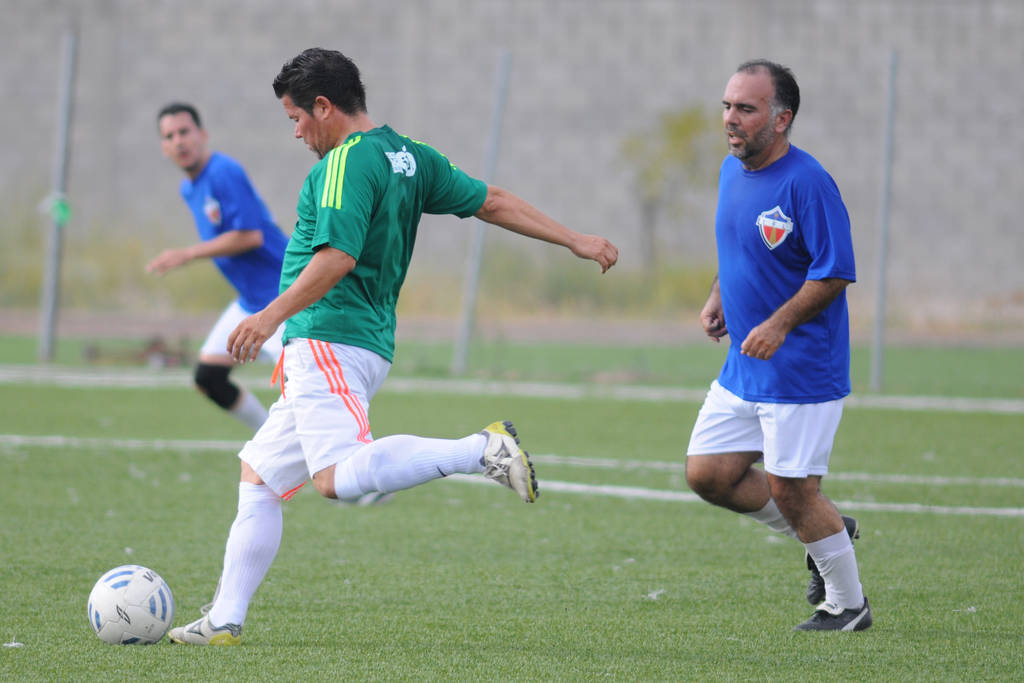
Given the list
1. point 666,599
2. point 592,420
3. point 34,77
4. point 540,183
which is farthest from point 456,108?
point 666,599

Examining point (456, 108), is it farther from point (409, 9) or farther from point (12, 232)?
point (12, 232)

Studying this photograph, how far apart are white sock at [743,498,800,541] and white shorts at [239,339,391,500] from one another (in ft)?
5.68

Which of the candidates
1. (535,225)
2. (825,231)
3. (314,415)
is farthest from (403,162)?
(825,231)

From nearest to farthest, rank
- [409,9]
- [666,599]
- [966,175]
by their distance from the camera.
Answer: [666,599], [966,175], [409,9]

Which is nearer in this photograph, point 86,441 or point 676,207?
point 86,441

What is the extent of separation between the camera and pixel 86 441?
9695mm

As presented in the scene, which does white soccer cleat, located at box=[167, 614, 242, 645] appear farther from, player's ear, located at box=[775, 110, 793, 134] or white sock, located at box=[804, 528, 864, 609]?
player's ear, located at box=[775, 110, 793, 134]

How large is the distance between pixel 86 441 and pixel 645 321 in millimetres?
12409

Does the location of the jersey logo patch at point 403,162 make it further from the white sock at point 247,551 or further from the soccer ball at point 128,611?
the soccer ball at point 128,611

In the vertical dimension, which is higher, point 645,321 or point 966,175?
point 966,175

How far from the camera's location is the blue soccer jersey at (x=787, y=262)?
4.70m

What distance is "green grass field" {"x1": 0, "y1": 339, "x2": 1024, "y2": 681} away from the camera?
430 cm

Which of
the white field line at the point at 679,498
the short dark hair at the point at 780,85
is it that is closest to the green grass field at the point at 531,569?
the white field line at the point at 679,498

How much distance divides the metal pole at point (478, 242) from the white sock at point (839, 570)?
1080 cm
